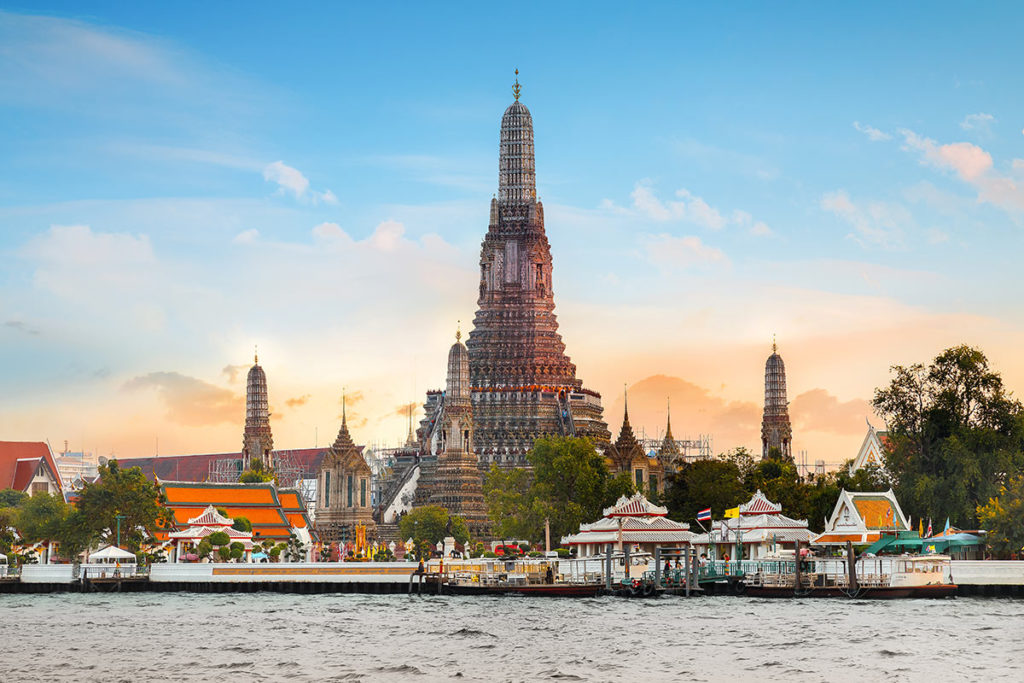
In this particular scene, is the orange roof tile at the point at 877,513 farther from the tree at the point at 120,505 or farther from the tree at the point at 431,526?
the tree at the point at 120,505

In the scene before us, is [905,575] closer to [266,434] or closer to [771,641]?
[771,641]

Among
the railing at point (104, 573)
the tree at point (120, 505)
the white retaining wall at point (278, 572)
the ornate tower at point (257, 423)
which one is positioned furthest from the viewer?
the ornate tower at point (257, 423)

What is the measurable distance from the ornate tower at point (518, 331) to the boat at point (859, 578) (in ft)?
190

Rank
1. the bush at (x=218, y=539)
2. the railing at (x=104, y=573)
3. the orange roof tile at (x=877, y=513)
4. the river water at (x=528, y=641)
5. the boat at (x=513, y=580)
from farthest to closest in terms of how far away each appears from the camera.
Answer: the bush at (x=218, y=539) < the railing at (x=104, y=573) < the orange roof tile at (x=877, y=513) < the boat at (x=513, y=580) < the river water at (x=528, y=641)

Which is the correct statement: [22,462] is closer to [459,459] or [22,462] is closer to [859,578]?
[459,459]

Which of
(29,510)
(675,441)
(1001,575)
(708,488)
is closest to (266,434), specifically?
(675,441)

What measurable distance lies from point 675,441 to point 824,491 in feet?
213

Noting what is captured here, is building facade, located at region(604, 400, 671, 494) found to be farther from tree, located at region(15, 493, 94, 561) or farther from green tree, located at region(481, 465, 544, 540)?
tree, located at region(15, 493, 94, 561)

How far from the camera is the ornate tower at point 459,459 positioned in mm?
122250

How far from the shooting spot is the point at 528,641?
53.1 m

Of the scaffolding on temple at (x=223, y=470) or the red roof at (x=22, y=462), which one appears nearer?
the red roof at (x=22, y=462)

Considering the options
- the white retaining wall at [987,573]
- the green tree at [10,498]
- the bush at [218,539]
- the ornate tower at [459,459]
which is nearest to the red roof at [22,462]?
the green tree at [10,498]

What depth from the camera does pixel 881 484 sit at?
285ft

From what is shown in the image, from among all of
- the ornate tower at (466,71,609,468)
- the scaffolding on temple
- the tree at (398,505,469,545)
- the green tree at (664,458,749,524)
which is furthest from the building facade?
the scaffolding on temple
